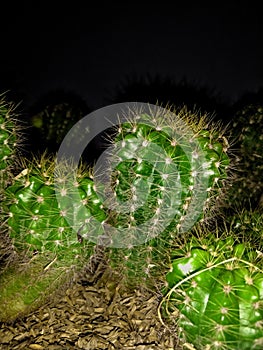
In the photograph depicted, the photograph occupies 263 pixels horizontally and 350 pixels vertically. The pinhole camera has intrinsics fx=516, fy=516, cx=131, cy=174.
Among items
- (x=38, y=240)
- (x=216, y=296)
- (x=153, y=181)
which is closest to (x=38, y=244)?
(x=38, y=240)

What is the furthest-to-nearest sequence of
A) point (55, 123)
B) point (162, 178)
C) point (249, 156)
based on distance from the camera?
point (55, 123) < point (249, 156) < point (162, 178)

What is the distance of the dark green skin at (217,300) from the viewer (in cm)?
123

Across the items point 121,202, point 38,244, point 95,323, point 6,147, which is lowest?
point 95,323

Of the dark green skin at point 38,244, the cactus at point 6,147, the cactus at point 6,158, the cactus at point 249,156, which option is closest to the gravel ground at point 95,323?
the dark green skin at point 38,244

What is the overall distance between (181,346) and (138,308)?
32 cm

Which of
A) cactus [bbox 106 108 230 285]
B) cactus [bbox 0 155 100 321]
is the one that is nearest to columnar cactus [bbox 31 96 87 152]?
cactus [bbox 0 155 100 321]

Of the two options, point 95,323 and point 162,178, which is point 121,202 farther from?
point 95,323

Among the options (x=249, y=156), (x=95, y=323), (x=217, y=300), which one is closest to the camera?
(x=217, y=300)

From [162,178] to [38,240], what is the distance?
42 centimetres

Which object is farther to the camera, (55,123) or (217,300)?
(55,123)

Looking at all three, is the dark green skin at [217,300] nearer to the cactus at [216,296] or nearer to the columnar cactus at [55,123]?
the cactus at [216,296]

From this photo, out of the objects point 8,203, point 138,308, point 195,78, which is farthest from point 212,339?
point 195,78

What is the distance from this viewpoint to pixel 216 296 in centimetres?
125

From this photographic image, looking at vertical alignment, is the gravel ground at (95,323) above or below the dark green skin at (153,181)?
below
